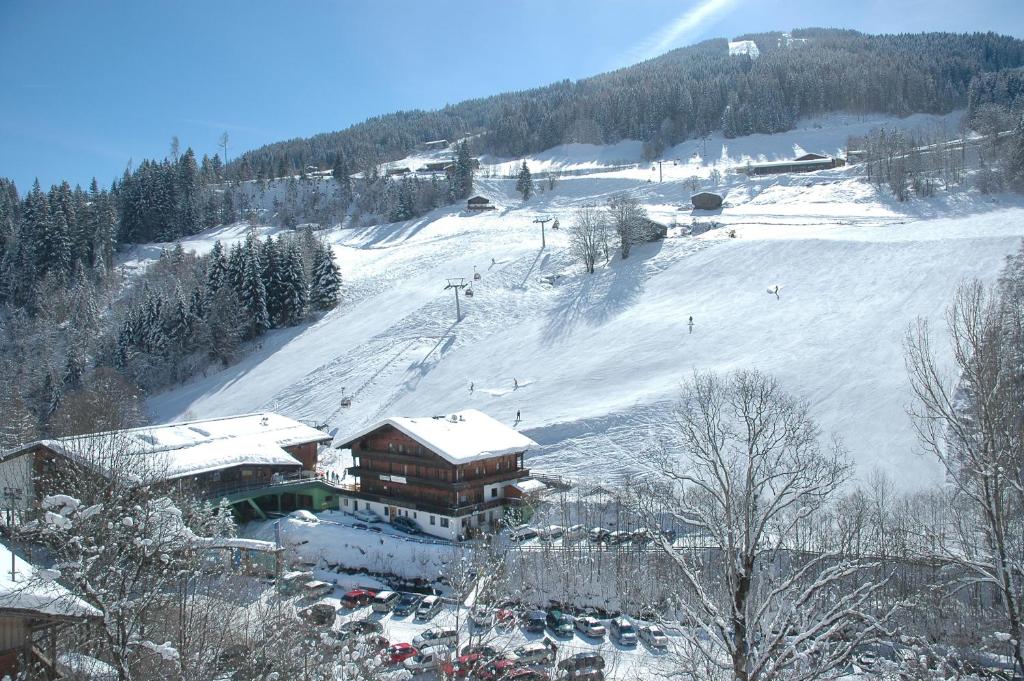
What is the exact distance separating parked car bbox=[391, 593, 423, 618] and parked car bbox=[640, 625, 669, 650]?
743 cm

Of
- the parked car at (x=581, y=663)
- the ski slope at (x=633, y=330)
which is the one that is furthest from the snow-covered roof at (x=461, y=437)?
the parked car at (x=581, y=663)

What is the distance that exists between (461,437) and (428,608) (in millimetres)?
10524

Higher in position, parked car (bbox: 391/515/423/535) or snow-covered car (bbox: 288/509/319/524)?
snow-covered car (bbox: 288/509/319/524)

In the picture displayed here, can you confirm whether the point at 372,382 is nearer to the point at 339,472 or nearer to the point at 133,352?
the point at 339,472

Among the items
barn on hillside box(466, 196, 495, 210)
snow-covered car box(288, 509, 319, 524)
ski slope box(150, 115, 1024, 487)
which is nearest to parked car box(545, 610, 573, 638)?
ski slope box(150, 115, 1024, 487)

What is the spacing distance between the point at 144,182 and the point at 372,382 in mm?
71432

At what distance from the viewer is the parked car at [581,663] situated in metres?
19.8

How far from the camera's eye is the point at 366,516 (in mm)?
35344

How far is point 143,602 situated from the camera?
12188 millimetres

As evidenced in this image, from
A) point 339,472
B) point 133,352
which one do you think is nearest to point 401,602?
point 339,472

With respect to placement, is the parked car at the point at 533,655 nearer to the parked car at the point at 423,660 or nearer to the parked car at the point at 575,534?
the parked car at the point at 423,660

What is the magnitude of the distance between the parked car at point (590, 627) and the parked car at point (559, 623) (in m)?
0.31

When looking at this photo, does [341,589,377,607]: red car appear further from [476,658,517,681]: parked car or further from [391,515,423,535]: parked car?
[476,658,517,681]: parked car

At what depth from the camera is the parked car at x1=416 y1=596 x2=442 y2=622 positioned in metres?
24.4
